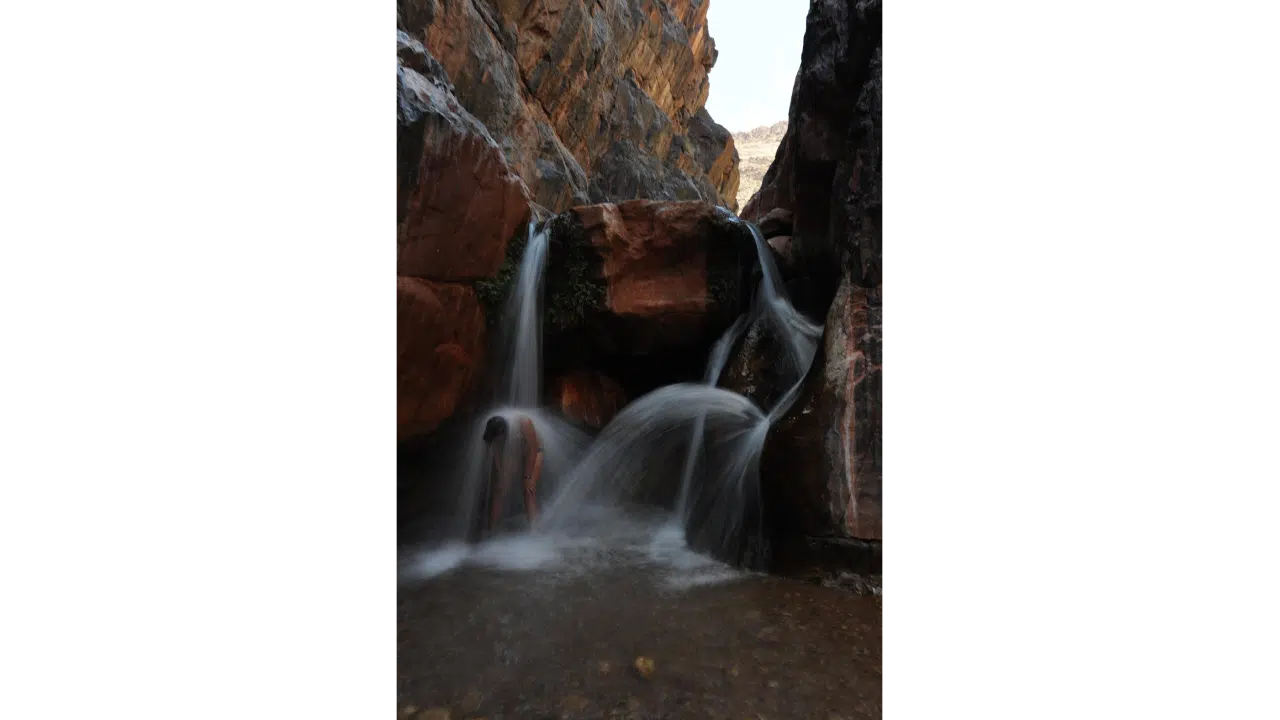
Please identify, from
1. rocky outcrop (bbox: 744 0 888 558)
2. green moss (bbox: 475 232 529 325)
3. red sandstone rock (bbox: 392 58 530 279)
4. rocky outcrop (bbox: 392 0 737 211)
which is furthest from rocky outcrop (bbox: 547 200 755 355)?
rocky outcrop (bbox: 392 0 737 211)

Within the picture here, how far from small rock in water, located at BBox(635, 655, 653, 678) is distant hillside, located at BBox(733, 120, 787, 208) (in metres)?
40.8

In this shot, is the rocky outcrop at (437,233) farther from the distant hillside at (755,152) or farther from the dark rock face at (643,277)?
the distant hillside at (755,152)

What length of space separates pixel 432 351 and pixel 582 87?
Result: 51.3ft

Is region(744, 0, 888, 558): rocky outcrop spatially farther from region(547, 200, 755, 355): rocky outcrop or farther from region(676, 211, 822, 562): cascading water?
region(547, 200, 755, 355): rocky outcrop

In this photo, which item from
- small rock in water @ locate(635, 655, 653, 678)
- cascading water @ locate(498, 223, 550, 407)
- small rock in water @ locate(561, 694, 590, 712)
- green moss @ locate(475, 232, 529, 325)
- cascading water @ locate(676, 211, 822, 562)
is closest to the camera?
small rock in water @ locate(561, 694, 590, 712)

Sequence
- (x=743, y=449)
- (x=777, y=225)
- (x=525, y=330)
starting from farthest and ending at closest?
(x=777, y=225), (x=525, y=330), (x=743, y=449)

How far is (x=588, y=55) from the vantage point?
17734mm

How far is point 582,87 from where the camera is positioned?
17.9 meters

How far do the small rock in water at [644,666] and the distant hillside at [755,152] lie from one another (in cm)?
4082

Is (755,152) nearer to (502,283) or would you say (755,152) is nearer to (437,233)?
(502,283)

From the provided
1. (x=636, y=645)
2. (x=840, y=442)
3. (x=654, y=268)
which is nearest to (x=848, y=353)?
(x=840, y=442)

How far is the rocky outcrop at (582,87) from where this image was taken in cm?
1269

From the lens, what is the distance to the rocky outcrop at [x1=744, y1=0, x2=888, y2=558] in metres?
3.85
